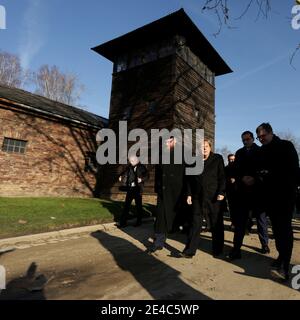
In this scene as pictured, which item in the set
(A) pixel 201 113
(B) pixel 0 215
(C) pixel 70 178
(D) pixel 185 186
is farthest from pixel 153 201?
(D) pixel 185 186

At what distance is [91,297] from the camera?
124 inches

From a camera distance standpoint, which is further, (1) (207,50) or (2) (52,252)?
(1) (207,50)

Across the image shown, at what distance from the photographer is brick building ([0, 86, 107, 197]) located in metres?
14.0

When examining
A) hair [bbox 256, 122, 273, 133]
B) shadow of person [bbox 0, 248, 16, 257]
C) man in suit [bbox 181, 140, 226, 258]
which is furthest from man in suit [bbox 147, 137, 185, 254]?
shadow of person [bbox 0, 248, 16, 257]

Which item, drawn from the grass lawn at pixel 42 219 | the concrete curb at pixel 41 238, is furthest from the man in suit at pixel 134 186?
the grass lawn at pixel 42 219

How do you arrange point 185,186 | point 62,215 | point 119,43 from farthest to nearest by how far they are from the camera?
point 119,43 < point 62,215 < point 185,186

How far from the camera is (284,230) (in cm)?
397

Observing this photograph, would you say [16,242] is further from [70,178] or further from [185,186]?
[70,178]

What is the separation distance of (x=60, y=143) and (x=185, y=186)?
39.9ft

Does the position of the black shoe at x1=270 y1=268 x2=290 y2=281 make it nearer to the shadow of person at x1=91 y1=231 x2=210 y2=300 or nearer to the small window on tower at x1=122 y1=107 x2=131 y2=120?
the shadow of person at x1=91 y1=231 x2=210 y2=300

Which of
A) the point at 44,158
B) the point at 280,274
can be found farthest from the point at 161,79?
the point at 280,274

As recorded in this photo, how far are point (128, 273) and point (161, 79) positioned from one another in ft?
50.9

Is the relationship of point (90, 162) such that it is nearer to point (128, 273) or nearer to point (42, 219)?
point (42, 219)
